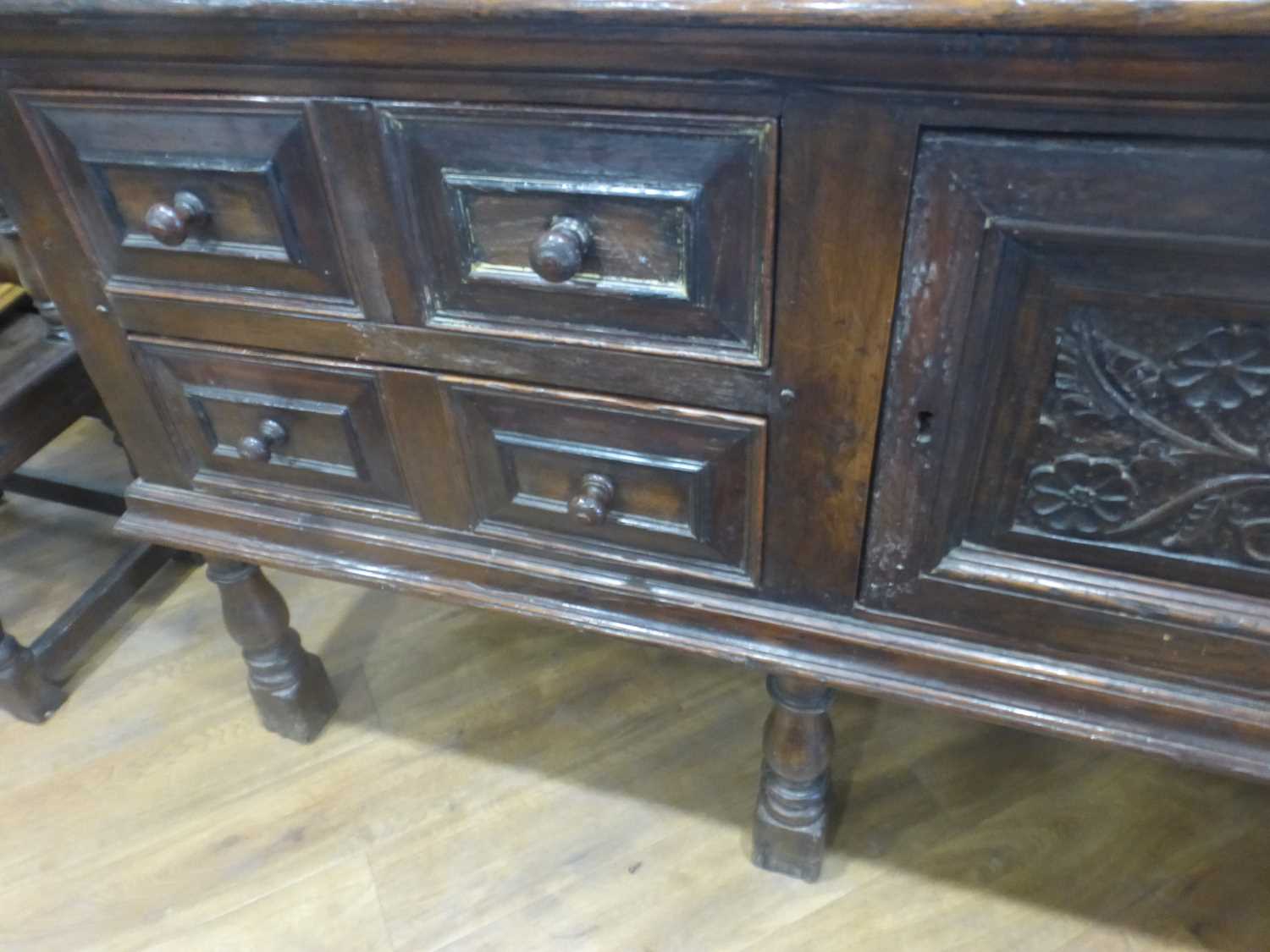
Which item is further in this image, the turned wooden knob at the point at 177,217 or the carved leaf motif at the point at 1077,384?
the turned wooden knob at the point at 177,217

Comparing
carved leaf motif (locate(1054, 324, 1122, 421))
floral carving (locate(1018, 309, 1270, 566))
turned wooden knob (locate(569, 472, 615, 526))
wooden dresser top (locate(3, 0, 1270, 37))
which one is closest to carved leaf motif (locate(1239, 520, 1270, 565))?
floral carving (locate(1018, 309, 1270, 566))

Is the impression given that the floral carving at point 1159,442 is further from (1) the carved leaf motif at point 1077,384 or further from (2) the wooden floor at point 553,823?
(2) the wooden floor at point 553,823

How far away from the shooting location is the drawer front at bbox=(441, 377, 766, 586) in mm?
655

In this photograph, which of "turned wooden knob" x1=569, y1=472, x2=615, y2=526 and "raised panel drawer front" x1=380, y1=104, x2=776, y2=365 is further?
"turned wooden knob" x1=569, y1=472, x2=615, y2=526

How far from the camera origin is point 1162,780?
103cm

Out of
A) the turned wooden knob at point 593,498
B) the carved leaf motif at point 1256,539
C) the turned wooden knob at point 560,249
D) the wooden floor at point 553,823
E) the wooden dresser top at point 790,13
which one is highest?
the wooden dresser top at point 790,13

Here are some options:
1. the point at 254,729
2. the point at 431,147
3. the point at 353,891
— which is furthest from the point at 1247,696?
the point at 254,729

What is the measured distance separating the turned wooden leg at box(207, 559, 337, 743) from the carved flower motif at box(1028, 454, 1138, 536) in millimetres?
759

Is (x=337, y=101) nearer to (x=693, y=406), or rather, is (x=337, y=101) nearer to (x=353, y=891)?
(x=693, y=406)

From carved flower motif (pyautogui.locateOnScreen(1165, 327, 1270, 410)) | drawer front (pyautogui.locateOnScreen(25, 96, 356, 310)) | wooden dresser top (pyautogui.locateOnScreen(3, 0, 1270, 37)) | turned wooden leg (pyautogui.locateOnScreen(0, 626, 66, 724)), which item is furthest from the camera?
turned wooden leg (pyautogui.locateOnScreen(0, 626, 66, 724))

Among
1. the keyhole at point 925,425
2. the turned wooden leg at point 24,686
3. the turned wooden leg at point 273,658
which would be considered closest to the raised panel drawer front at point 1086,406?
the keyhole at point 925,425

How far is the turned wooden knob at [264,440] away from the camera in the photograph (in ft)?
2.55

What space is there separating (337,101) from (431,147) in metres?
0.06

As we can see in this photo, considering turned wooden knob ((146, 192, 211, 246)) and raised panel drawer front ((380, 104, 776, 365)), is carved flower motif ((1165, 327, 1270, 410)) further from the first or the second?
turned wooden knob ((146, 192, 211, 246))
